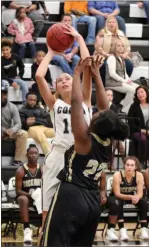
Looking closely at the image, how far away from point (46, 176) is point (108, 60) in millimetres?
6378

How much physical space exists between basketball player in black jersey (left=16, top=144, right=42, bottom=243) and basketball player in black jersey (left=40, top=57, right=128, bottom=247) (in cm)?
480

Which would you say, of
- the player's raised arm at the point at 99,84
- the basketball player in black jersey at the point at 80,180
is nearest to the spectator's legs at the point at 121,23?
the player's raised arm at the point at 99,84

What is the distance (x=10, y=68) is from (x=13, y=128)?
1477mm

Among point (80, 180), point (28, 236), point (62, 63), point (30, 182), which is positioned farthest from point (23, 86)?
point (80, 180)

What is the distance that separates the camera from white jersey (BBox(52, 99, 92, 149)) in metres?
Result: 7.06

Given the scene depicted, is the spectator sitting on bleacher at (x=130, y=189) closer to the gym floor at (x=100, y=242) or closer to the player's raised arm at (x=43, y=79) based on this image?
the gym floor at (x=100, y=242)

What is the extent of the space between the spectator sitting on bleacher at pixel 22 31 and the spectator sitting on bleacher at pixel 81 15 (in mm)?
815

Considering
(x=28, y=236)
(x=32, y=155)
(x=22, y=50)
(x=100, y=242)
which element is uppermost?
(x=22, y=50)

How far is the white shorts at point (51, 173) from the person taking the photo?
A: 7199mm

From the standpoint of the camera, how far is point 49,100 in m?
7.20

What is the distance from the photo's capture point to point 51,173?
7.24 metres

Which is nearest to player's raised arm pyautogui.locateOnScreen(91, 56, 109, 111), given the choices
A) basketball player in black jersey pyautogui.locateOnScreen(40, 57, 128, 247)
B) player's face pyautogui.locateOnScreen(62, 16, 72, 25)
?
basketball player in black jersey pyautogui.locateOnScreen(40, 57, 128, 247)

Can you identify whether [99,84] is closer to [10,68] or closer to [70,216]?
[70,216]

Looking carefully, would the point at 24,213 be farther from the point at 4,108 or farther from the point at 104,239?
the point at 4,108
